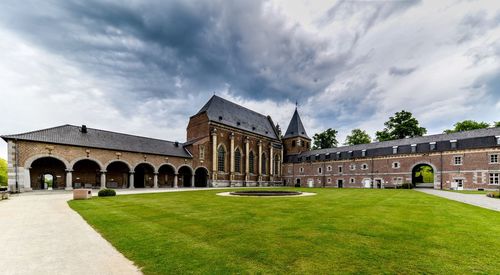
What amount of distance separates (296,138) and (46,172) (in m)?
49.7

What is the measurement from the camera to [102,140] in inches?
1227

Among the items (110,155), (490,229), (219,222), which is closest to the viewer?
(490,229)

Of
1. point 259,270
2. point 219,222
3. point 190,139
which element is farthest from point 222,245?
point 190,139

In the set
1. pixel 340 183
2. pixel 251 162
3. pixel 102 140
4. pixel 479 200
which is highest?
pixel 102 140

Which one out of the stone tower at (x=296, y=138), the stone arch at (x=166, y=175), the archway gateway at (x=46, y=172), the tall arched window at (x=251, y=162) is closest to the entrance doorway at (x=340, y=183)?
the stone tower at (x=296, y=138)

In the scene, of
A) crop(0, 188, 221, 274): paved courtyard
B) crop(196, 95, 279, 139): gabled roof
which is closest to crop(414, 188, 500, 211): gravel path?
crop(0, 188, 221, 274): paved courtyard

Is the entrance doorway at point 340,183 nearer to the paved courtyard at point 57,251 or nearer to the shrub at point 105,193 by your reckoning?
the shrub at point 105,193

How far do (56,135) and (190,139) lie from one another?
71.8 ft

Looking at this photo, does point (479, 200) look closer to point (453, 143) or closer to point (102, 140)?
point (453, 143)

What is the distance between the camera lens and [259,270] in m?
4.30

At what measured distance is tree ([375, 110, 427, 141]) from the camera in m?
51.0

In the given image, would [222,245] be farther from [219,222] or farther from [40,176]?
→ [40,176]

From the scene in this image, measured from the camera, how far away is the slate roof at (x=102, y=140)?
26.4m

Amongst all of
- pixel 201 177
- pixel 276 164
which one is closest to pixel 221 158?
pixel 201 177
